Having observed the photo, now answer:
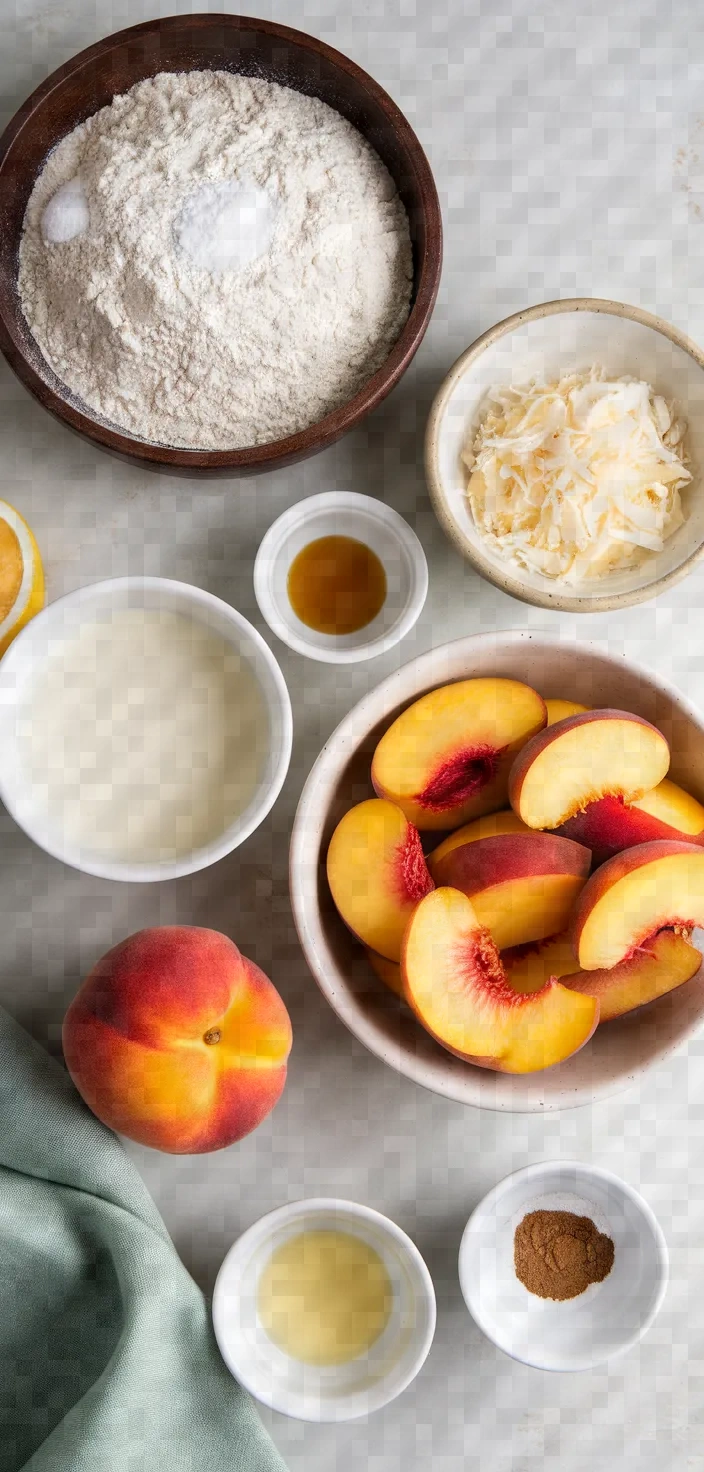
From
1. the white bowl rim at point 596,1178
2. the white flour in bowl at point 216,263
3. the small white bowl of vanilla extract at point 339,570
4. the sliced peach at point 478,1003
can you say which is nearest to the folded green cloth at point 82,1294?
the white bowl rim at point 596,1178

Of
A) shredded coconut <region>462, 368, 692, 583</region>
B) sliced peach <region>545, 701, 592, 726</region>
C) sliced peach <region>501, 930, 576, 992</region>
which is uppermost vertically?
shredded coconut <region>462, 368, 692, 583</region>

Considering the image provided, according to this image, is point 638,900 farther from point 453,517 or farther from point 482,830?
point 453,517

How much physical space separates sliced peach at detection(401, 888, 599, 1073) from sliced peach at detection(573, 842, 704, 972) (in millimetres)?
40

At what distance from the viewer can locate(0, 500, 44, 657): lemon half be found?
797 millimetres

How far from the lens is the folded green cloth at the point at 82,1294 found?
79 centimetres

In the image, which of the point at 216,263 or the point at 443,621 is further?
the point at 443,621

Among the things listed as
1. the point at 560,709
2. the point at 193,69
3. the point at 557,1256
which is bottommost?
the point at 557,1256

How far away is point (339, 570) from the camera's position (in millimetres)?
874

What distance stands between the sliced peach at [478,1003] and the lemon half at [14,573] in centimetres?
38

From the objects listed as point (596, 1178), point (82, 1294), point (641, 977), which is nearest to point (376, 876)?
point (641, 977)

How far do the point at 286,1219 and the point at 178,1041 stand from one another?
0.20m

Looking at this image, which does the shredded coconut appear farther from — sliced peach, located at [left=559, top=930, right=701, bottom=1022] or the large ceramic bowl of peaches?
sliced peach, located at [left=559, top=930, right=701, bottom=1022]

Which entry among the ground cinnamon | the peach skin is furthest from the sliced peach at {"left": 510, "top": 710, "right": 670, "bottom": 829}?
the ground cinnamon

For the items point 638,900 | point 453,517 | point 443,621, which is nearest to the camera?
point 638,900
